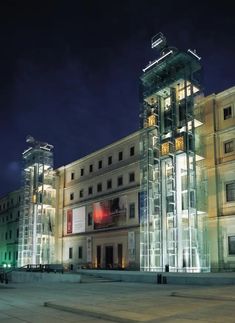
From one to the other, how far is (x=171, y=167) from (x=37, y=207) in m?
27.9

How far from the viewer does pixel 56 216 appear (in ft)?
224

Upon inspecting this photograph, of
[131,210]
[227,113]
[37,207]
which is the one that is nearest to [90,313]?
[227,113]

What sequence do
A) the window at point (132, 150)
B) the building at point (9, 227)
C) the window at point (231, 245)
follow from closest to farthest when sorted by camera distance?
the window at point (231, 245), the window at point (132, 150), the building at point (9, 227)

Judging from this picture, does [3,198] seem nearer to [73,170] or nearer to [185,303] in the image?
[73,170]

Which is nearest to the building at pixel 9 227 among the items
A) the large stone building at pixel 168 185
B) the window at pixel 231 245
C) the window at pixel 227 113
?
the large stone building at pixel 168 185

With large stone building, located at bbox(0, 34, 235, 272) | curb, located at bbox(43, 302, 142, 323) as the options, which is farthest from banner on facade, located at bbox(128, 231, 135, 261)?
curb, located at bbox(43, 302, 142, 323)

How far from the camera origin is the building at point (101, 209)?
52.9m

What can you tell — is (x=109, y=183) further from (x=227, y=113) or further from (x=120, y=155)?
(x=227, y=113)

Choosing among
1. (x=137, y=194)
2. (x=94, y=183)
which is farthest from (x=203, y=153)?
(x=94, y=183)

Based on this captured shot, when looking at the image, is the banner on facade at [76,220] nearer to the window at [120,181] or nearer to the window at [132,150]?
the window at [120,181]

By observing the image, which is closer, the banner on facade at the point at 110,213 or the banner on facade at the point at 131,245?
the banner on facade at the point at 131,245

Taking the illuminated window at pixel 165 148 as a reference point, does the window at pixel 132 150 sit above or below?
above

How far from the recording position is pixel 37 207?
64375 mm

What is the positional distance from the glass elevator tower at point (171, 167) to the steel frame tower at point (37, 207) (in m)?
22.3
